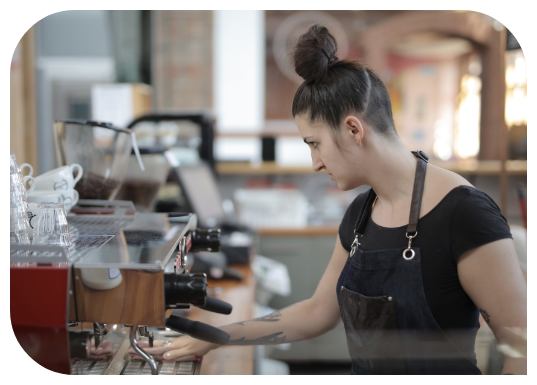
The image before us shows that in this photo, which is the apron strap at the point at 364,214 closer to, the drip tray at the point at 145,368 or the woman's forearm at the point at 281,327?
the woman's forearm at the point at 281,327

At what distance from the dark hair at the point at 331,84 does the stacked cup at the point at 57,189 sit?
0.49 metres

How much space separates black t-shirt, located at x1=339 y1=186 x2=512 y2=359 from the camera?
0.82m

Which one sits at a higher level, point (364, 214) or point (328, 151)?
point (328, 151)

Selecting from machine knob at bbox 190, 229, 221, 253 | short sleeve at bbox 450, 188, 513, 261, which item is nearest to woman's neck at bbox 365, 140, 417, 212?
short sleeve at bbox 450, 188, 513, 261

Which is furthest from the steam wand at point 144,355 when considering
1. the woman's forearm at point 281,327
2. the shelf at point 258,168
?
the shelf at point 258,168

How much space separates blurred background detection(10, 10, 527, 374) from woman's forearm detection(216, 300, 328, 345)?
0.06 metres

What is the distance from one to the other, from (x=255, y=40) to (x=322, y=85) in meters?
4.08

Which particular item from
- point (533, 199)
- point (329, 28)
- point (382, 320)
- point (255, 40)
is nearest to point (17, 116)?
point (329, 28)

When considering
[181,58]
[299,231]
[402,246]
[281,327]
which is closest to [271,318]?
[281,327]

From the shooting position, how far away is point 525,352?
2.64 feet

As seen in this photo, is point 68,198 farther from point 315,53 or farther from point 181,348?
point 315,53

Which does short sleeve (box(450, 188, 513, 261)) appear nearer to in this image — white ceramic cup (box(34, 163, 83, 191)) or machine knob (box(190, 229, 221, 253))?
machine knob (box(190, 229, 221, 253))

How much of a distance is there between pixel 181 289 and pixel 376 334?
1.42 feet

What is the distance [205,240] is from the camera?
1.00 metres
